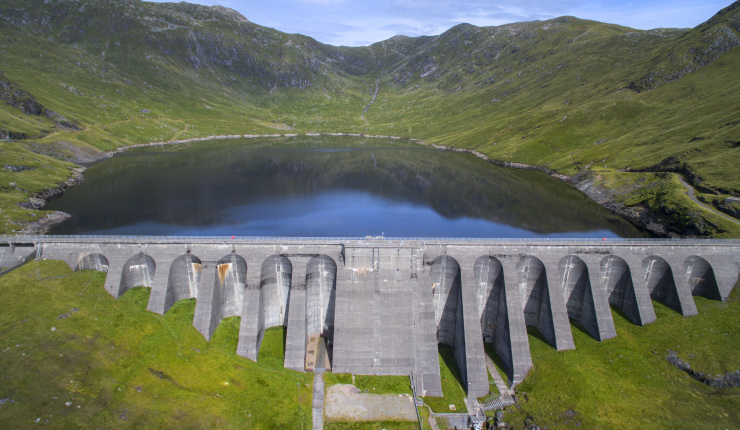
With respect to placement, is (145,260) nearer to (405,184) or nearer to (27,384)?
(27,384)

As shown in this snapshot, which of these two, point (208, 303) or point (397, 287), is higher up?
point (397, 287)

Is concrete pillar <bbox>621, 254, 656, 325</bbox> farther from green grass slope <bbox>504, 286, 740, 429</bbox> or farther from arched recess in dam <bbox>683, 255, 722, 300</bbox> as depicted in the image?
arched recess in dam <bbox>683, 255, 722, 300</bbox>

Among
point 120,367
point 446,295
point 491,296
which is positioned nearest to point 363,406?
point 446,295

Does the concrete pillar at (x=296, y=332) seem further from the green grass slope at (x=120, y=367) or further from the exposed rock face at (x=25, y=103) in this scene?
the exposed rock face at (x=25, y=103)

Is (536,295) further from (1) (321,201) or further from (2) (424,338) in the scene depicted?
(1) (321,201)

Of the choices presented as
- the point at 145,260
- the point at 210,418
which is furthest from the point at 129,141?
the point at 210,418

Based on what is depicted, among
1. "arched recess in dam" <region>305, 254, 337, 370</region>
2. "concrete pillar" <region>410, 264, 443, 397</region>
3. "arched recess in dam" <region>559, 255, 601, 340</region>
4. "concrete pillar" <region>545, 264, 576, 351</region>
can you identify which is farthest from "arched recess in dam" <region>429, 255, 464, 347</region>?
"arched recess in dam" <region>559, 255, 601, 340</region>

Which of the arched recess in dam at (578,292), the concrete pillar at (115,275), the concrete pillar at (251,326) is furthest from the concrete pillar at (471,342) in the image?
the concrete pillar at (115,275)
